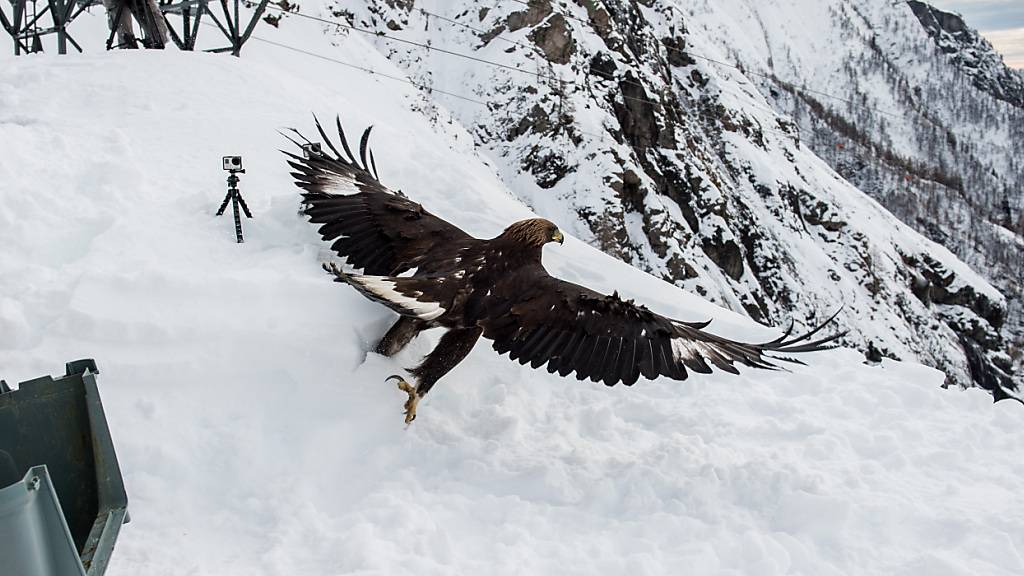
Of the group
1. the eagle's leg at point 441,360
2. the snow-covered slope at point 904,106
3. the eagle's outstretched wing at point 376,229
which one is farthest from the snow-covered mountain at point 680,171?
the snow-covered slope at point 904,106

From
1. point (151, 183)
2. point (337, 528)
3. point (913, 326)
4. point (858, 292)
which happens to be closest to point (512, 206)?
point (151, 183)

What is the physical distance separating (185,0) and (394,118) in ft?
14.8

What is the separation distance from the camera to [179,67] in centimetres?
754

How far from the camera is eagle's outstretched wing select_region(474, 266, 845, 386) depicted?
3.79 meters

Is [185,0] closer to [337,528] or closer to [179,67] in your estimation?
[179,67]

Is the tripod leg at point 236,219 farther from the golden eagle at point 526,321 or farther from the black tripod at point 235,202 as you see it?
the golden eagle at point 526,321

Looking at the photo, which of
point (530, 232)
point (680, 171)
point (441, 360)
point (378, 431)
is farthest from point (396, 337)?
point (680, 171)

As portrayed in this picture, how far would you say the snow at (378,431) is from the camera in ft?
10.4

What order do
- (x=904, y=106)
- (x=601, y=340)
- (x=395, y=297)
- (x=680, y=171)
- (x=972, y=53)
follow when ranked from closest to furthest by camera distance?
(x=395, y=297)
(x=601, y=340)
(x=680, y=171)
(x=904, y=106)
(x=972, y=53)

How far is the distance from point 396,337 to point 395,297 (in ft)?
2.37

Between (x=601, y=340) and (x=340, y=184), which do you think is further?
(x=340, y=184)

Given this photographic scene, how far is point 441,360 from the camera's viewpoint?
13.3ft

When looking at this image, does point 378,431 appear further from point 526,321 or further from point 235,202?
point 235,202

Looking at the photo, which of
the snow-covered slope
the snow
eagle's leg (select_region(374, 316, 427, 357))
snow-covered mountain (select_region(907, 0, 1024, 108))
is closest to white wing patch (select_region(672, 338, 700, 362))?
the snow
